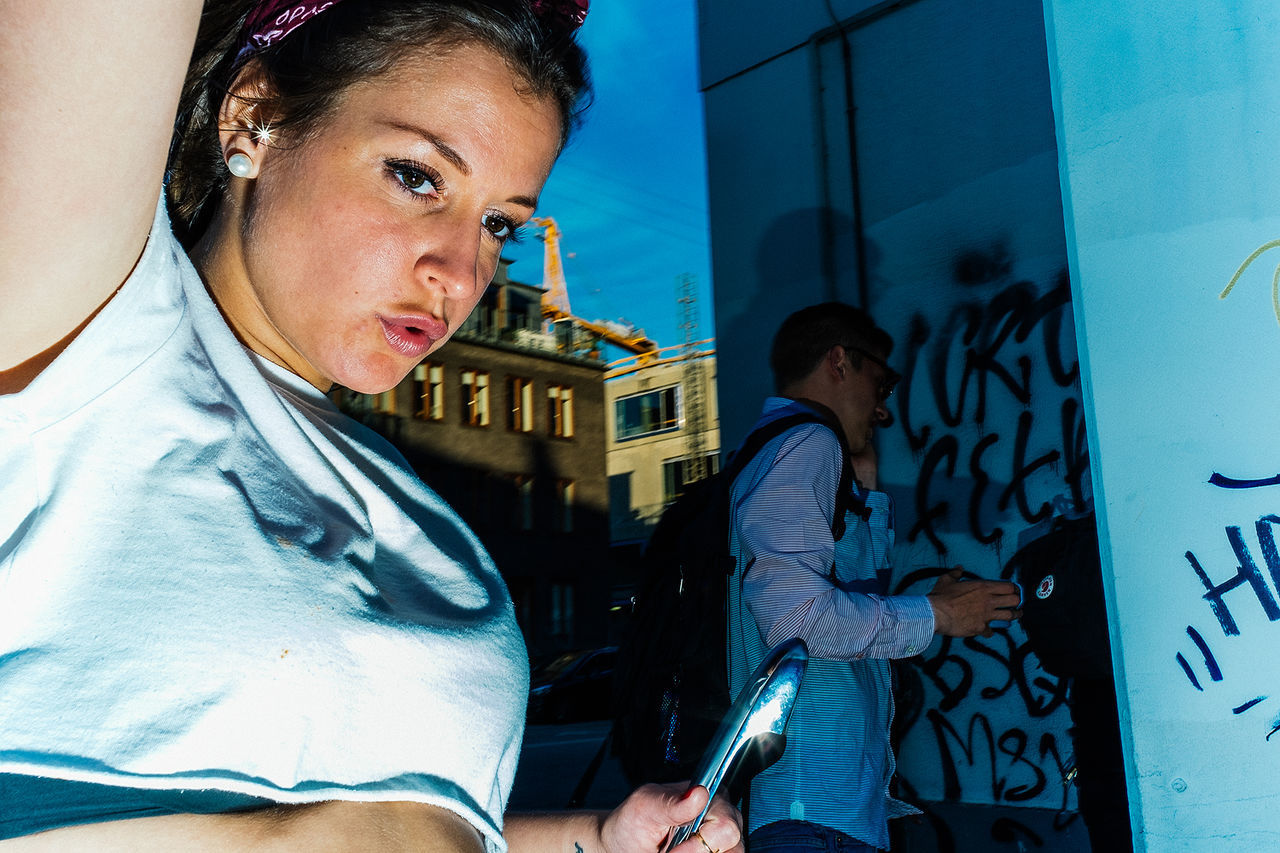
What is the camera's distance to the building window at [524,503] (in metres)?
30.4

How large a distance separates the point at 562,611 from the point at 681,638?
95.5 feet

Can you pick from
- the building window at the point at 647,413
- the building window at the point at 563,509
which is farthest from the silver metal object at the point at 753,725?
the building window at the point at 647,413

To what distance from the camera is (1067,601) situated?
2.58 meters

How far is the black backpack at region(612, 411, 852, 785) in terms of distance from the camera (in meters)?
2.46

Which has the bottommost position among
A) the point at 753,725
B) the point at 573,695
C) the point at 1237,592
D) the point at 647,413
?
the point at 573,695

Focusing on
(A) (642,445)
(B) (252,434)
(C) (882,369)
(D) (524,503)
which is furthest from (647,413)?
(B) (252,434)

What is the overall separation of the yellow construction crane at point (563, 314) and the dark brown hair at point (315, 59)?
33.0 m

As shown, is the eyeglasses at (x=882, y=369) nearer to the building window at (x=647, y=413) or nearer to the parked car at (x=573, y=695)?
the parked car at (x=573, y=695)

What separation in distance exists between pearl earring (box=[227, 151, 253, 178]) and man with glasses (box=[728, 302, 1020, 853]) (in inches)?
65.0

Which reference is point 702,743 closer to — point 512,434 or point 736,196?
point 736,196

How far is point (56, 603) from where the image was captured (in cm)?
70

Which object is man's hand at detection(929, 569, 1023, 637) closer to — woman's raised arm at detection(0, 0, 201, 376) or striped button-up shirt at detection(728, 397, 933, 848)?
striped button-up shirt at detection(728, 397, 933, 848)

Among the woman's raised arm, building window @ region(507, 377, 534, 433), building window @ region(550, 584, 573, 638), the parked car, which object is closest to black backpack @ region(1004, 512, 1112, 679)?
the woman's raised arm

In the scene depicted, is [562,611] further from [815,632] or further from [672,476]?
[815,632]
